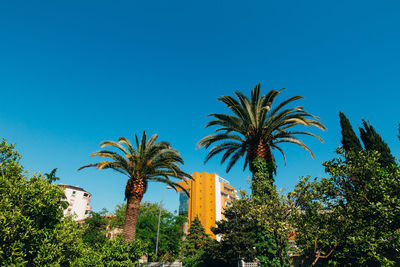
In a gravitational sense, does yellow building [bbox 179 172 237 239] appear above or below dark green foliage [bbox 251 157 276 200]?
above

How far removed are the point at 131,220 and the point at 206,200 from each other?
6344 cm

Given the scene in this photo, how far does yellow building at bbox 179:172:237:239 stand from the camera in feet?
246

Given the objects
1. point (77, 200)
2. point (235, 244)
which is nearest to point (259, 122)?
point (235, 244)

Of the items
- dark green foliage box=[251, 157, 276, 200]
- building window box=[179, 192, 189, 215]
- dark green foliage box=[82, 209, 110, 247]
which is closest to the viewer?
dark green foliage box=[251, 157, 276, 200]

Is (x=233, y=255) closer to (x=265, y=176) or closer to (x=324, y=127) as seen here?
(x=265, y=176)

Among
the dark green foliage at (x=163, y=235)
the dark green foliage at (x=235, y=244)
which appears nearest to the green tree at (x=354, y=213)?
the dark green foliage at (x=235, y=244)

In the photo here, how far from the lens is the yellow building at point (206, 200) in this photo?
246 ft

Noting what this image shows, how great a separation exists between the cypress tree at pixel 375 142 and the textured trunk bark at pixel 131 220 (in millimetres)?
18728

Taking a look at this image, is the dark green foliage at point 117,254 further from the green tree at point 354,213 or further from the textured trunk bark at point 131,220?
the green tree at point 354,213

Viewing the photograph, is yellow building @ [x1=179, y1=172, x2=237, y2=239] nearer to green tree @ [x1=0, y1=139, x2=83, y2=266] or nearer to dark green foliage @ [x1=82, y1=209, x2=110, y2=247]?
dark green foliage @ [x1=82, y1=209, x2=110, y2=247]

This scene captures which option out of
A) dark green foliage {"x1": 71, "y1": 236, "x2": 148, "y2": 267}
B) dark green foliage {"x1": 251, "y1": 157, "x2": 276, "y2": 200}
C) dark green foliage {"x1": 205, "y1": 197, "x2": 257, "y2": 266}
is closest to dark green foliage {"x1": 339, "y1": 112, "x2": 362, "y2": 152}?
dark green foliage {"x1": 251, "y1": 157, "x2": 276, "y2": 200}

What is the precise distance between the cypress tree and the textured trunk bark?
18.7 m

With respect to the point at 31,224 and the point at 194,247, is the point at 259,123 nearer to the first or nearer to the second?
the point at 31,224

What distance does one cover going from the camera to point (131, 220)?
52.0 ft
